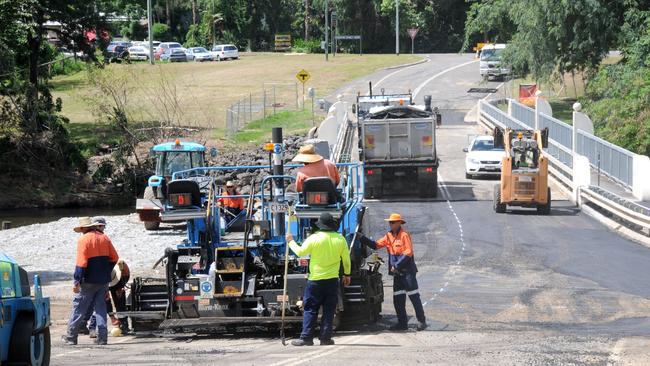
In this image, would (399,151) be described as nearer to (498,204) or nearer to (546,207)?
(498,204)

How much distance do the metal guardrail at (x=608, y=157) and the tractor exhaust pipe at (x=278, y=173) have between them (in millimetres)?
16037

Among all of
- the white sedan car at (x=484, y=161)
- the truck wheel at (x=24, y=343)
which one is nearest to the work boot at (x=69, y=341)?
the truck wheel at (x=24, y=343)

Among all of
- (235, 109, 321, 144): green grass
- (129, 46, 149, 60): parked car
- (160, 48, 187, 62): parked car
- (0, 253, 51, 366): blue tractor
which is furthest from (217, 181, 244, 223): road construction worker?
(160, 48, 187, 62): parked car

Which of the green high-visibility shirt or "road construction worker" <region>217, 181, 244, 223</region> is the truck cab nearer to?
"road construction worker" <region>217, 181, 244, 223</region>

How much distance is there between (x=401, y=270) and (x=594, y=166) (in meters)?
18.7

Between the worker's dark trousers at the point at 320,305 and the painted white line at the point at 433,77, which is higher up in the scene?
the painted white line at the point at 433,77

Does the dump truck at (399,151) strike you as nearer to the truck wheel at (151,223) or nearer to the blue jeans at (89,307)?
the truck wheel at (151,223)

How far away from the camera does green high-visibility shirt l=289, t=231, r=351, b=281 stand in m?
13.7

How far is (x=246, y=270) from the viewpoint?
48.7 ft

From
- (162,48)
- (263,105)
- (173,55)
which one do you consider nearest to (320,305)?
(263,105)

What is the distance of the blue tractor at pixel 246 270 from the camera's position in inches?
575

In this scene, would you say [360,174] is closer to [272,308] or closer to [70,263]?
[272,308]

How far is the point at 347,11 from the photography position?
10150 centimetres

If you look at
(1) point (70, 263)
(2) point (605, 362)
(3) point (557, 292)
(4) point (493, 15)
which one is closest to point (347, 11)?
(4) point (493, 15)
